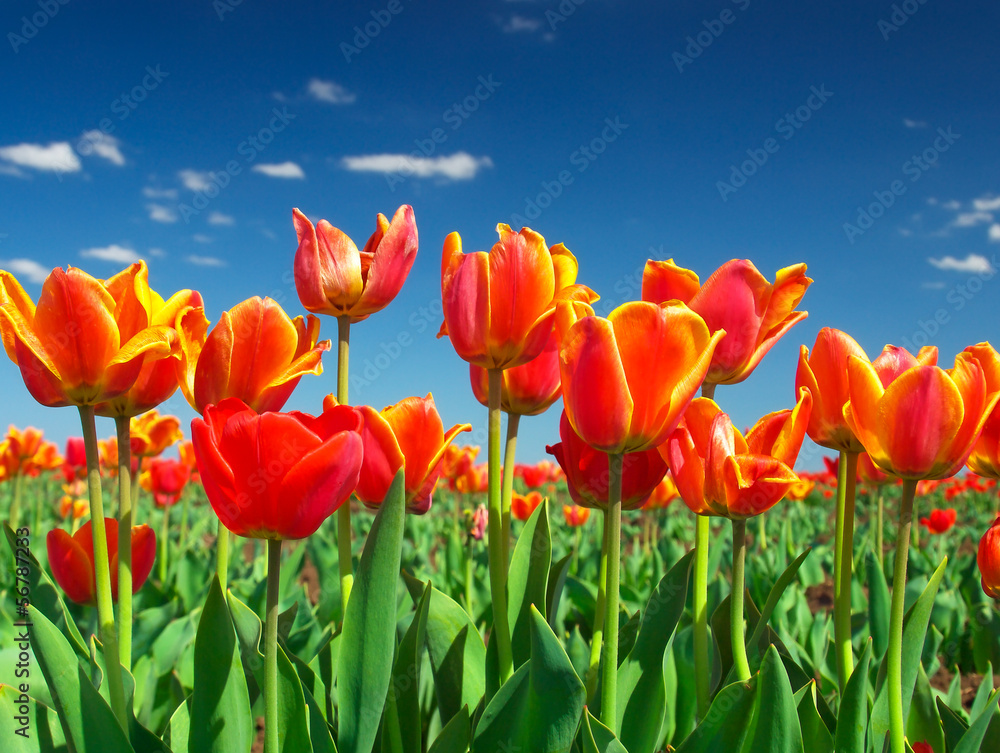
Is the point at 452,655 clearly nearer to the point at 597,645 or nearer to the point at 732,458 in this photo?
the point at 597,645

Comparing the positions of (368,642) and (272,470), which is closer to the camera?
(272,470)

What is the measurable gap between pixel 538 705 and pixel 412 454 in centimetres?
47

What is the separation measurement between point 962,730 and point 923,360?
844mm

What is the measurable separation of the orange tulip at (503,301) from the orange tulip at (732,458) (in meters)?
0.28

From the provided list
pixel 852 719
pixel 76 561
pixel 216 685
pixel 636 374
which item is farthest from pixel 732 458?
pixel 76 561

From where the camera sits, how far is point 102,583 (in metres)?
1.12

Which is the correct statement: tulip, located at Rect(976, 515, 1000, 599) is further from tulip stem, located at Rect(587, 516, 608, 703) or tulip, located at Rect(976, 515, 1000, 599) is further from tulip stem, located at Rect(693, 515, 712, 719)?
tulip stem, located at Rect(587, 516, 608, 703)

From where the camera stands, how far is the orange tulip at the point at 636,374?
39.2 inches

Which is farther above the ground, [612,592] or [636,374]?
[636,374]

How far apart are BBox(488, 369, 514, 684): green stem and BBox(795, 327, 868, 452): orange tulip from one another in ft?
1.75

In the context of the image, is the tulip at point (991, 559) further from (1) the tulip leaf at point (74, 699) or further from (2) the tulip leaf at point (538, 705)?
(1) the tulip leaf at point (74, 699)

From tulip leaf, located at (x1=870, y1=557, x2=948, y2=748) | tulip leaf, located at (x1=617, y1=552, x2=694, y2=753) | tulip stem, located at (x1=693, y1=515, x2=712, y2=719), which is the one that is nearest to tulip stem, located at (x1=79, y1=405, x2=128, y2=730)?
tulip leaf, located at (x1=617, y1=552, x2=694, y2=753)

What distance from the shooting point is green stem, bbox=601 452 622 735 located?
1.02m

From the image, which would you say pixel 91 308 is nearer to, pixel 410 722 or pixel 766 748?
pixel 410 722
